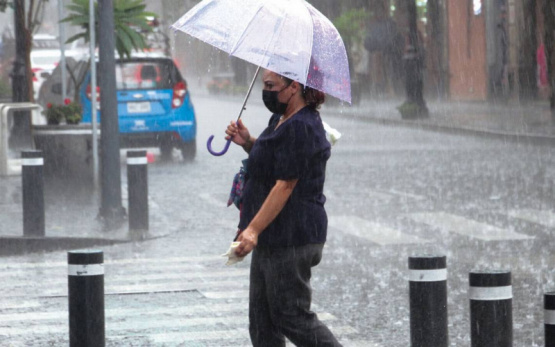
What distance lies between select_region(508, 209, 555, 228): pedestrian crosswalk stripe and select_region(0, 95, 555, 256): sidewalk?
312 cm

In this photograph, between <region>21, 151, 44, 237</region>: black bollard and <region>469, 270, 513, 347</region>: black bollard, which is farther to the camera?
<region>21, 151, 44, 237</region>: black bollard

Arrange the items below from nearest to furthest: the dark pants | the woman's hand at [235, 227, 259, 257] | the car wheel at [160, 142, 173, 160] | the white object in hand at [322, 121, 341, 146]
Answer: the woman's hand at [235, 227, 259, 257]
the dark pants
the white object in hand at [322, 121, 341, 146]
the car wheel at [160, 142, 173, 160]

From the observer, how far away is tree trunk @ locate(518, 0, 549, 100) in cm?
3375

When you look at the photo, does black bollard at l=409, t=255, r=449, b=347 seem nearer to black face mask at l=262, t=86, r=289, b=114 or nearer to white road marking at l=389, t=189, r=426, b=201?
black face mask at l=262, t=86, r=289, b=114

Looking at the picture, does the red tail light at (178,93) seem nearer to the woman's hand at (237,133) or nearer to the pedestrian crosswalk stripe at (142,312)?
the pedestrian crosswalk stripe at (142,312)

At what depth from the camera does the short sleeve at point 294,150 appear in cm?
513

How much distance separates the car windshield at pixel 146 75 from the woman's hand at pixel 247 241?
14.1 meters

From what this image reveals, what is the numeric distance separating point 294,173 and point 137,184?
668 centimetres

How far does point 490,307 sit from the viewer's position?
5.27 metres

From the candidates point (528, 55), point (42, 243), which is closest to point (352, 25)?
point (528, 55)

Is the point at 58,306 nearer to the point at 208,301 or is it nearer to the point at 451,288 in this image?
the point at 208,301

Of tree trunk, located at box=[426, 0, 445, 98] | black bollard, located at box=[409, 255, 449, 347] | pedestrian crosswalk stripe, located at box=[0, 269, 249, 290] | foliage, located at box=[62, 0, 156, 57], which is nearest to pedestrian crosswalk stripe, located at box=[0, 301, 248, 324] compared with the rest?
pedestrian crosswalk stripe, located at box=[0, 269, 249, 290]

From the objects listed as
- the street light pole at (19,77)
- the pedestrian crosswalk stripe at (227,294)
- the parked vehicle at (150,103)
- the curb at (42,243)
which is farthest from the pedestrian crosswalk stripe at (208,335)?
the street light pole at (19,77)

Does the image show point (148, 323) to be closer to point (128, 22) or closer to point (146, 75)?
point (128, 22)
